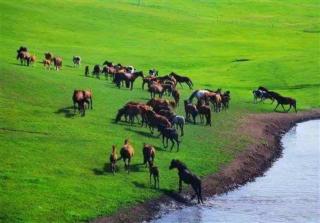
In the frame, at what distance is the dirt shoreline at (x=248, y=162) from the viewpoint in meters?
33.2

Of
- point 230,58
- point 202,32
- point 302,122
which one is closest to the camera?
point 302,122

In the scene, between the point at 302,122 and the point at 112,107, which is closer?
the point at 112,107

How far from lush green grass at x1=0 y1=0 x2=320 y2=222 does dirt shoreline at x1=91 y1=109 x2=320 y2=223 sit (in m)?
0.65

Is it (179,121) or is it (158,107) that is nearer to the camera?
(179,121)

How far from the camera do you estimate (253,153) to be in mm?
46094

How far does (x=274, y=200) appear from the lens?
1459 inches

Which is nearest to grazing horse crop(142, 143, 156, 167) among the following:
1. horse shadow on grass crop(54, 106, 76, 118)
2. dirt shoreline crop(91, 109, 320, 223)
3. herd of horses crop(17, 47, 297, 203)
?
herd of horses crop(17, 47, 297, 203)

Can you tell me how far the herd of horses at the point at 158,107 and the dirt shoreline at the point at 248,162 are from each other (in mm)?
1433

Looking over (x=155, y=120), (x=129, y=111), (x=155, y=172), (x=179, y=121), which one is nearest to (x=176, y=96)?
(x=179, y=121)

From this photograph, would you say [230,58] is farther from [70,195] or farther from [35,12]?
[70,195]

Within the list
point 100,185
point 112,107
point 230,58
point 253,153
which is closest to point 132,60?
point 230,58

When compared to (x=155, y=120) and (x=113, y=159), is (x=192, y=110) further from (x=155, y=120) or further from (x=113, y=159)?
(x=113, y=159)

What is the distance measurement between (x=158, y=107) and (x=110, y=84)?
1309cm

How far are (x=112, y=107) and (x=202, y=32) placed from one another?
206 ft
